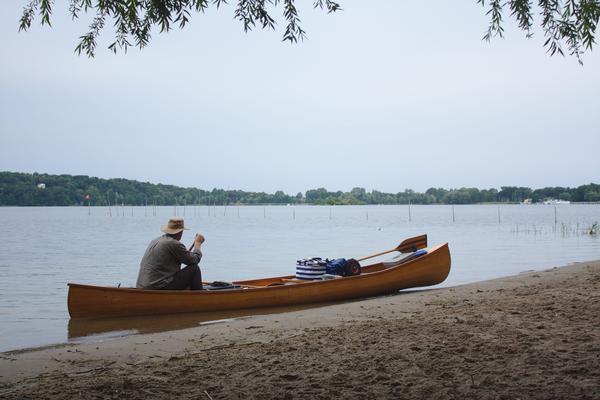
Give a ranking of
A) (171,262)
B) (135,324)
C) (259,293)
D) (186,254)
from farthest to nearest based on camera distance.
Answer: (259,293)
(171,262)
(135,324)
(186,254)

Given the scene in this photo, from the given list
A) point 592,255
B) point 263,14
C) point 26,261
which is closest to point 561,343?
point 263,14

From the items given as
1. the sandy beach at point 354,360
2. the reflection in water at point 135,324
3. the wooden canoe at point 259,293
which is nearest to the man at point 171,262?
the wooden canoe at point 259,293

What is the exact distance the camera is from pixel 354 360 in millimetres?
4941

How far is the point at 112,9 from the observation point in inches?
188

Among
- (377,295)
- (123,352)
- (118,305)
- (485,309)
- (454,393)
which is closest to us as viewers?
(454,393)

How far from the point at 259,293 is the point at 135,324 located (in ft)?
6.89

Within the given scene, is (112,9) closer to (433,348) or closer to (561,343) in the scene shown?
(433,348)

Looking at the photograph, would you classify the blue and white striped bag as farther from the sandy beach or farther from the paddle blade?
the sandy beach

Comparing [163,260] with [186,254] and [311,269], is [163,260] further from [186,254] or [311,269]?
[311,269]

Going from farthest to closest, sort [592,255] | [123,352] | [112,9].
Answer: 1. [592,255]
2. [123,352]
3. [112,9]

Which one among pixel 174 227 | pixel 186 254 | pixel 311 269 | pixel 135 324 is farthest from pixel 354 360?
pixel 311 269

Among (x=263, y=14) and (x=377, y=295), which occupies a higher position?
(x=263, y=14)

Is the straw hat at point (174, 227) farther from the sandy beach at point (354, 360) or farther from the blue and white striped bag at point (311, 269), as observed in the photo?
the blue and white striped bag at point (311, 269)

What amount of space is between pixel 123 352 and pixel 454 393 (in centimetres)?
391
